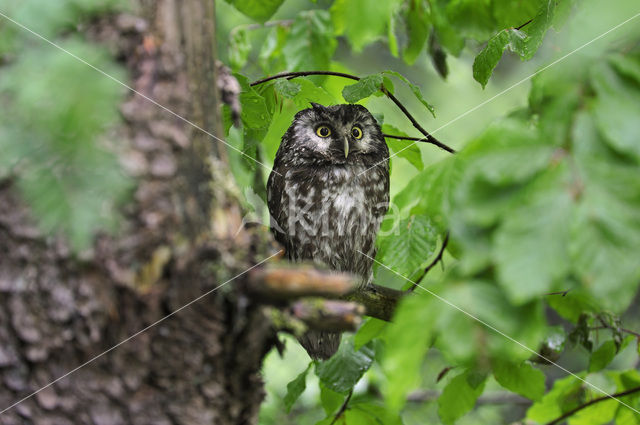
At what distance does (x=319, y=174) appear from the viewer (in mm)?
1894

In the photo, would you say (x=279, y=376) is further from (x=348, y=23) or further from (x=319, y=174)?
(x=348, y=23)

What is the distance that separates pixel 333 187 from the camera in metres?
1.87

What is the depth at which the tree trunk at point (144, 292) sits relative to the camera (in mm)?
757

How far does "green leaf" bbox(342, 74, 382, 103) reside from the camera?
134 cm

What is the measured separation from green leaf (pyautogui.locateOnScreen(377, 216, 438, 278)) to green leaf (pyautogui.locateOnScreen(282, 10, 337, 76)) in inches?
29.6

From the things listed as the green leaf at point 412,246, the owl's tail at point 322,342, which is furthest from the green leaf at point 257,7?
the owl's tail at point 322,342

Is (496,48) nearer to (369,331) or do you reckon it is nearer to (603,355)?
(369,331)

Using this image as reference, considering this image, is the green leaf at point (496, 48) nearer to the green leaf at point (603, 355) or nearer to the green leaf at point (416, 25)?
the green leaf at point (416, 25)

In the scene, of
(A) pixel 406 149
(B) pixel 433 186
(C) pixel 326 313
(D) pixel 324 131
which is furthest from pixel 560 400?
(C) pixel 326 313

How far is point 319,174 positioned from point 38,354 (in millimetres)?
1237

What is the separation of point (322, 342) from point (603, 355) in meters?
0.91

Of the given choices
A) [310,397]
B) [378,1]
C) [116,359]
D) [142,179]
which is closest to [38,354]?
[116,359]

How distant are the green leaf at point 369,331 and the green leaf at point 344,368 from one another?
12 cm

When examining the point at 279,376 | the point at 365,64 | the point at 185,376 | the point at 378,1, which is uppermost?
the point at 378,1
